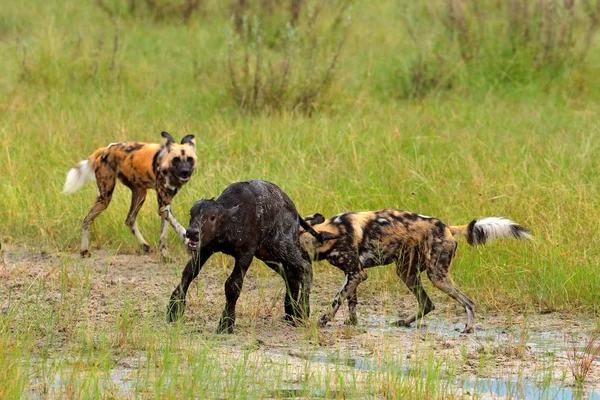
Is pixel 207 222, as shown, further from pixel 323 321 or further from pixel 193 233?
pixel 323 321

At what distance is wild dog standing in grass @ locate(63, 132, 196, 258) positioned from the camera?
26.7 feet

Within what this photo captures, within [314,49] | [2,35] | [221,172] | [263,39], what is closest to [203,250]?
[221,172]

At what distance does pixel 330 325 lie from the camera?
21.6 feet

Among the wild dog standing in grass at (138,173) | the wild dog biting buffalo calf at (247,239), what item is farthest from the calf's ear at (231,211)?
the wild dog standing in grass at (138,173)

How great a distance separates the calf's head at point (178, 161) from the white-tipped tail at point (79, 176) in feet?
2.33

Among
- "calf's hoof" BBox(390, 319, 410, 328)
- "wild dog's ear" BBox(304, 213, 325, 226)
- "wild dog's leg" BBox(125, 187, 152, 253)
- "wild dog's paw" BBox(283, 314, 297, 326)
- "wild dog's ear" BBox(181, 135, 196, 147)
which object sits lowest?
"wild dog's leg" BBox(125, 187, 152, 253)

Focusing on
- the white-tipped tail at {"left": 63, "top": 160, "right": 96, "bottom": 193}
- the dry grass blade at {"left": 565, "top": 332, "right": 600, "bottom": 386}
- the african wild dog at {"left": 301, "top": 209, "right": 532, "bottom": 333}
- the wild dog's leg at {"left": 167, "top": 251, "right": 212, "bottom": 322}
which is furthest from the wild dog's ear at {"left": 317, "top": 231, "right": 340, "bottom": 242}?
the white-tipped tail at {"left": 63, "top": 160, "right": 96, "bottom": 193}

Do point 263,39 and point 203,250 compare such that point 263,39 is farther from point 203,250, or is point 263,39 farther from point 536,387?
point 536,387

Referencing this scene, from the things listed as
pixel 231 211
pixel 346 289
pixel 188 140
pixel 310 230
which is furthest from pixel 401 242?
pixel 188 140

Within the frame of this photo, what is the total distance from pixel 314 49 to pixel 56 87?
9.32ft

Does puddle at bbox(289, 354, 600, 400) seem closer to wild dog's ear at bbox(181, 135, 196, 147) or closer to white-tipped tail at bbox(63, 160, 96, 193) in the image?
wild dog's ear at bbox(181, 135, 196, 147)

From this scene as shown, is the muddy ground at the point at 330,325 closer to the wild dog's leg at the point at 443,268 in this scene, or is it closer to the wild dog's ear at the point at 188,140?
the wild dog's leg at the point at 443,268

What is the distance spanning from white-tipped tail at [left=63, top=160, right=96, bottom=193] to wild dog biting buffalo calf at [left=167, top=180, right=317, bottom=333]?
2.42 metres

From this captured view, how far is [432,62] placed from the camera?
12.3 metres
